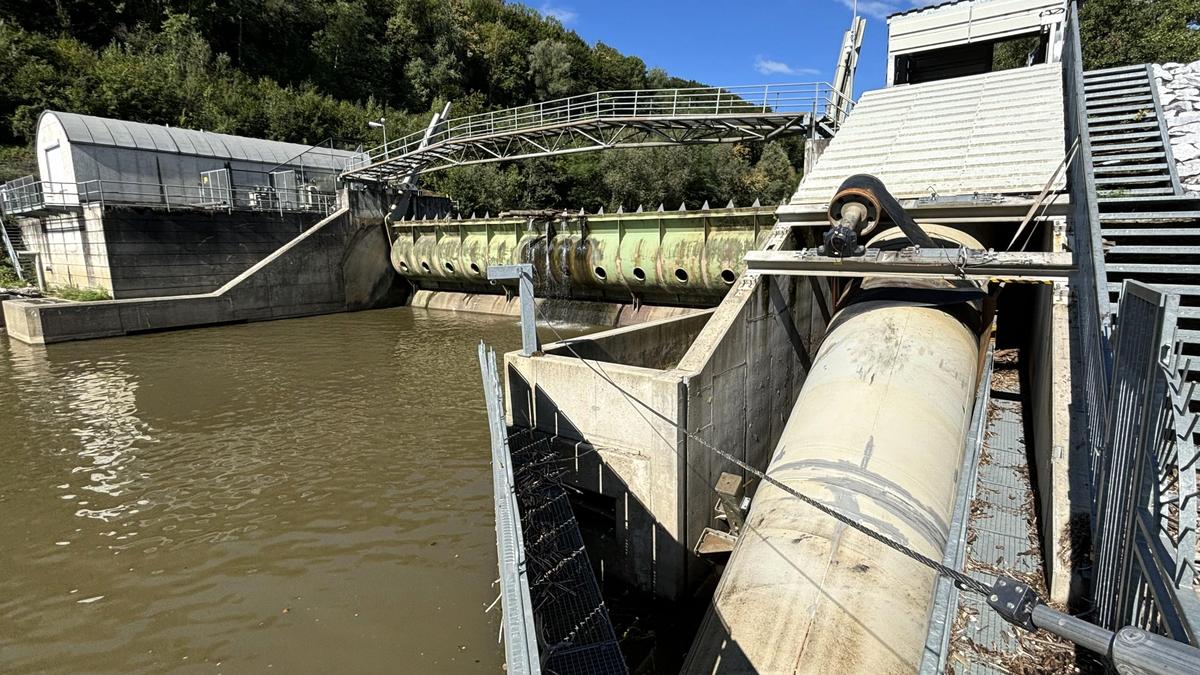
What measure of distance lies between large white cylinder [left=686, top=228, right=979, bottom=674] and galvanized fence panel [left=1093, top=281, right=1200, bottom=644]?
1.66 m

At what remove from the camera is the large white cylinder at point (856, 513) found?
13.8 ft

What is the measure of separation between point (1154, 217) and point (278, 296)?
23257mm

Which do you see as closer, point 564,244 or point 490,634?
point 490,634

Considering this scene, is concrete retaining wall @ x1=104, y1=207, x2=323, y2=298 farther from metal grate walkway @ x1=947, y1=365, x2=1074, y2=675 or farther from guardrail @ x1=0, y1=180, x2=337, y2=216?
metal grate walkway @ x1=947, y1=365, x2=1074, y2=675

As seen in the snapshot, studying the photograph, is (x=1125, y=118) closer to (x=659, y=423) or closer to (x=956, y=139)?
(x=956, y=139)

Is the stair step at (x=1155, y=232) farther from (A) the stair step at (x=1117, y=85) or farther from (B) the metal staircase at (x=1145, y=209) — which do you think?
(A) the stair step at (x=1117, y=85)

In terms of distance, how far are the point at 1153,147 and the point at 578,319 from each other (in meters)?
14.7

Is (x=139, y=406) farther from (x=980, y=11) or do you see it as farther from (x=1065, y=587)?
(x=980, y=11)

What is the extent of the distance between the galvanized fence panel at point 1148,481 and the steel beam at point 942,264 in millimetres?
3944

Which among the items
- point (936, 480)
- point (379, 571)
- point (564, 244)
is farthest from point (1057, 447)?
point (564, 244)

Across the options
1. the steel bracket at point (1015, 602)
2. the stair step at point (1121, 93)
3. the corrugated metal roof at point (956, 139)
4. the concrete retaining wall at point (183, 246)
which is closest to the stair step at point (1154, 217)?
the corrugated metal roof at point (956, 139)

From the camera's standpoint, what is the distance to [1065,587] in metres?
3.25

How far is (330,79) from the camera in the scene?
49875 millimetres

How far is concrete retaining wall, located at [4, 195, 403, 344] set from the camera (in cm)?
1730
